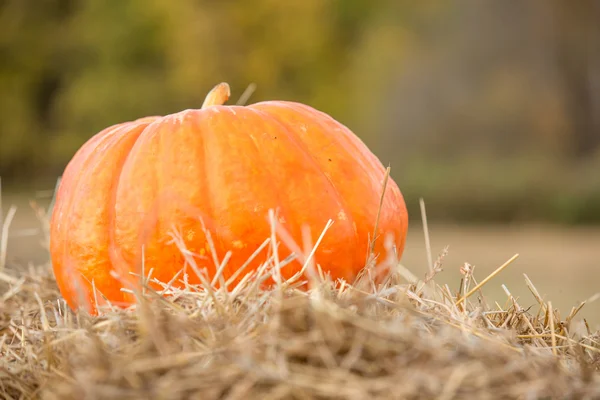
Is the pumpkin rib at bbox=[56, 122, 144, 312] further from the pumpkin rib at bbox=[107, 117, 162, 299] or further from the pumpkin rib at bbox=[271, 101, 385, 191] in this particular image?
the pumpkin rib at bbox=[271, 101, 385, 191]

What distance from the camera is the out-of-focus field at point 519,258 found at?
203 inches

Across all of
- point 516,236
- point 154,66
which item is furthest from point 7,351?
point 154,66

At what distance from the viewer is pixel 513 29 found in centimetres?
1344

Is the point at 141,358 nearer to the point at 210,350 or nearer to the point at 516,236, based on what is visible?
the point at 210,350

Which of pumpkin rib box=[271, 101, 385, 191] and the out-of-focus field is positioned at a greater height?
pumpkin rib box=[271, 101, 385, 191]

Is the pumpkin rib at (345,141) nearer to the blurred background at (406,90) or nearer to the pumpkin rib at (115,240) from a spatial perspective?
the pumpkin rib at (115,240)

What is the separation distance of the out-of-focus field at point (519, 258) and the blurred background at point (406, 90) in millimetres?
42

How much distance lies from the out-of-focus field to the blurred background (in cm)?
4

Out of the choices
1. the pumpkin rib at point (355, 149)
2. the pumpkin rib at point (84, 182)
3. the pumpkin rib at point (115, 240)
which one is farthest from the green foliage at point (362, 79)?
the pumpkin rib at point (115, 240)

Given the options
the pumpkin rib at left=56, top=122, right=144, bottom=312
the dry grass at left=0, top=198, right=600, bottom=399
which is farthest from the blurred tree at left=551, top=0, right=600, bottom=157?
the dry grass at left=0, top=198, right=600, bottom=399

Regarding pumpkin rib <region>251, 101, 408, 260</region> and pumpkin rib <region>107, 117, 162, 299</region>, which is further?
pumpkin rib <region>251, 101, 408, 260</region>

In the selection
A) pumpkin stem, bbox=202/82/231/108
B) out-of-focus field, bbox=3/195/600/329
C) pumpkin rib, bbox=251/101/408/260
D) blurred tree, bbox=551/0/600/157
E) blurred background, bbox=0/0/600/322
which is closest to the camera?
pumpkin rib, bbox=251/101/408/260

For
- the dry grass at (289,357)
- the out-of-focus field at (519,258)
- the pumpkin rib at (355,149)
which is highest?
the pumpkin rib at (355,149)

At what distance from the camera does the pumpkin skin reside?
7.04ft
